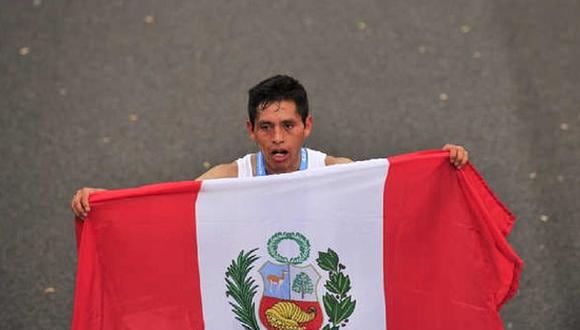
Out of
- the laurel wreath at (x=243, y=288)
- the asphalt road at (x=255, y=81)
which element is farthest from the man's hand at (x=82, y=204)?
the asphalt road at (x=255, y=81)

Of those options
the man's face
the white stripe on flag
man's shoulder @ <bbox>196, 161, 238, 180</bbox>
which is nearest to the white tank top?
man's shoulder @ <bbox>196, 161, 238, 180</bbox>

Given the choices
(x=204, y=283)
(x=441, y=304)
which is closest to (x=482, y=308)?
(x=441, y=304)

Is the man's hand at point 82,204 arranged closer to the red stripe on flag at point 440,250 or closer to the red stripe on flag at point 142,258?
the red stripe on flag at point 142,258

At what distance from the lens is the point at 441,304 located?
2.51 m

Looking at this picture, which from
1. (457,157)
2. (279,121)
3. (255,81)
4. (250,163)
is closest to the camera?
(457,157)

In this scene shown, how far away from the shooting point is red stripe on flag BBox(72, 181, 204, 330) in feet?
8.13

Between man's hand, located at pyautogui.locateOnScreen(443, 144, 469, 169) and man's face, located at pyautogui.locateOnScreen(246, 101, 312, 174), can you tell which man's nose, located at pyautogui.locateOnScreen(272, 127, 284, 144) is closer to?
man's face, located at pyautogui.locateOnScreen(246, 101, 312, 174)

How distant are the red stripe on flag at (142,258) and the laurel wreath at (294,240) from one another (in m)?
0.23

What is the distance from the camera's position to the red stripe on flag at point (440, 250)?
2463mm

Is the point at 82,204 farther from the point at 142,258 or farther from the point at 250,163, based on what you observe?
the point at 250,163

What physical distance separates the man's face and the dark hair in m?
0.01

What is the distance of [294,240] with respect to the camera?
249cm

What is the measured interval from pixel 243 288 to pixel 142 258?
297 millimetres

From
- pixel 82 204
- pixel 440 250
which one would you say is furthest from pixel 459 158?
pixel 82 204
